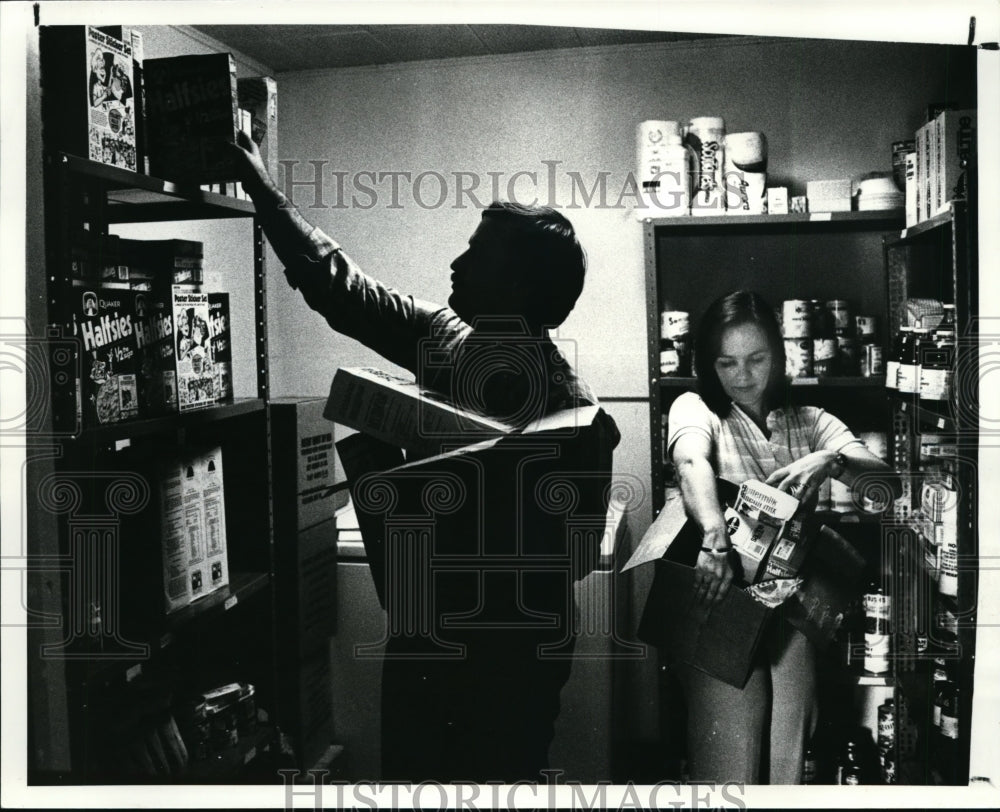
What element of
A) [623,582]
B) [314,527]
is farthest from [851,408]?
[314,527]

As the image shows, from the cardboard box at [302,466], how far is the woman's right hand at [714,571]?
875 mm

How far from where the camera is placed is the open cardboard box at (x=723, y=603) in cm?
207

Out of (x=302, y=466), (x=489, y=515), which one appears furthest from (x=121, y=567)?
(x=489, y=515)

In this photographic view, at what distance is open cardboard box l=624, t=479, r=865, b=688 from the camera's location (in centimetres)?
207

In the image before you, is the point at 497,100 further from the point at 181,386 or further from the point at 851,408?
the point at 851,408

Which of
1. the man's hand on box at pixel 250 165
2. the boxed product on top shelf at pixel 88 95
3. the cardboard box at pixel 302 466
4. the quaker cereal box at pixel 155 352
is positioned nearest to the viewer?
the boxed product on top shelf at pixel 88 95

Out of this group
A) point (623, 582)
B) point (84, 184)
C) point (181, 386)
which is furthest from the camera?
point (623, 582)

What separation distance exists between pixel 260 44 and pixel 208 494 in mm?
1061

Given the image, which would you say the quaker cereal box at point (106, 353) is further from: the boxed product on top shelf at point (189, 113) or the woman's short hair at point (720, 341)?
the woman's short hair at point (720, 341)

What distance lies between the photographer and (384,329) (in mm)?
2041

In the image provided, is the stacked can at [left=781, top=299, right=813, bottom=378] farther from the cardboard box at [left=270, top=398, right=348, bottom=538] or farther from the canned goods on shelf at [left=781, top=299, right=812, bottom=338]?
the cardboard box at [left=270, top=398, right=348, bottom=538]

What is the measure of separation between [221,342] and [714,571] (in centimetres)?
130

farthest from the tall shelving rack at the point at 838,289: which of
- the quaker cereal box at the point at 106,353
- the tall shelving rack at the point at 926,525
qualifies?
the quaker cereal box at the point at 106,353

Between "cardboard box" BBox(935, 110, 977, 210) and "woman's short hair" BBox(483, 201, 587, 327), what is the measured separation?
836 millimetres
